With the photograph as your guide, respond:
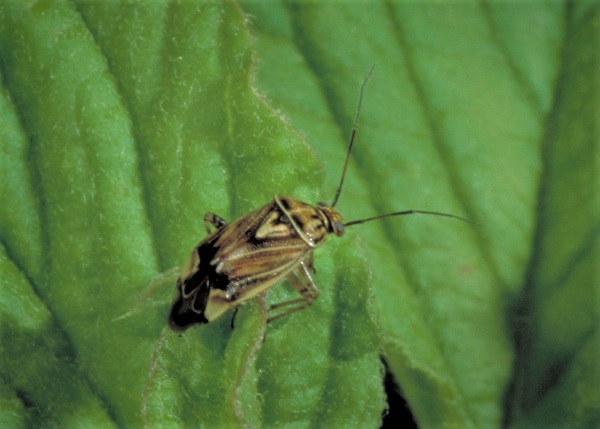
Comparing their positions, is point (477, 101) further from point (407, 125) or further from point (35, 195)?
point (35, 195)

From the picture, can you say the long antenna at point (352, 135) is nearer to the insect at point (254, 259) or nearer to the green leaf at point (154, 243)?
Result: the insect at point (254, 259)

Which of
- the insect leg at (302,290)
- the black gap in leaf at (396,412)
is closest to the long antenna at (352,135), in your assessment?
the insect leg at (302,290)

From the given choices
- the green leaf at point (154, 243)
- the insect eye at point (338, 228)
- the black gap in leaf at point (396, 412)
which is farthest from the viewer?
the black gap in leaf at point (396, 412)

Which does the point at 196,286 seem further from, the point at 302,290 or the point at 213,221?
the point at 302,290

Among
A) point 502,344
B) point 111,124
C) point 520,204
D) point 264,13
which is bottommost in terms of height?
point 502,344

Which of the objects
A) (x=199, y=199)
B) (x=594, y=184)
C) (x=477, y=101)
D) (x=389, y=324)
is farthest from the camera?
(x=477, y=101)

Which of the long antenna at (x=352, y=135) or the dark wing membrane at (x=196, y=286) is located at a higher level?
the dark wing membrane at (x=196, y=286)

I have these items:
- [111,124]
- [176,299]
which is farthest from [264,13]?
[176,299]
